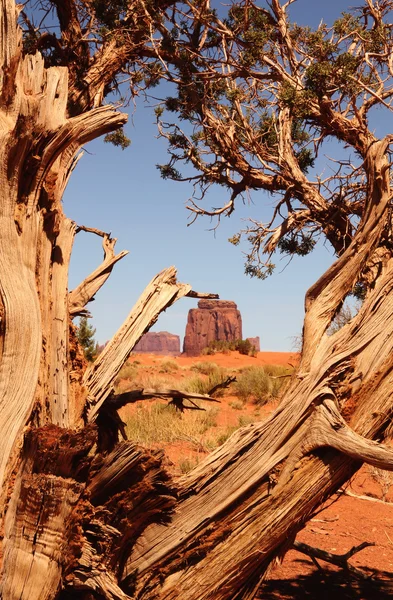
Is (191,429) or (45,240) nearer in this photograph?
(45,240)

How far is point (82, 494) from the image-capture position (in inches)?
124

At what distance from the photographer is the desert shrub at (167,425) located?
1207cm

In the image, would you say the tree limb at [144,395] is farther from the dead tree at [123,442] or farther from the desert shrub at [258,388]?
the desert shrub at [258,388]

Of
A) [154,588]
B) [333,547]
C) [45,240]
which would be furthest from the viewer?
[333,547]

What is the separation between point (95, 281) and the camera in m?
4.77

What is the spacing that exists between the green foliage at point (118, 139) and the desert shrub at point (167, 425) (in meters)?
5.14

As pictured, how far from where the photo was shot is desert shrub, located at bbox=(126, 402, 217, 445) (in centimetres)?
1207

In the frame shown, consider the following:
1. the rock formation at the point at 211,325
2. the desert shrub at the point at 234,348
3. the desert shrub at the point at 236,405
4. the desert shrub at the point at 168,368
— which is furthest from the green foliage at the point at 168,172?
the rock formation at the point at 211,325

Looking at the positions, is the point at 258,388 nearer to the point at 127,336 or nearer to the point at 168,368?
the point at 168,368

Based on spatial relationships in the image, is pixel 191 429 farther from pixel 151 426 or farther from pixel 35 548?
pixel 35 548

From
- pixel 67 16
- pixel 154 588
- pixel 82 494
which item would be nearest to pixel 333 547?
pixel 154 588

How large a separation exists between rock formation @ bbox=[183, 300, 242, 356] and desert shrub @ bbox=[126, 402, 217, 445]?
72.9 m

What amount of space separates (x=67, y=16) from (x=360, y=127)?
3.19 metres

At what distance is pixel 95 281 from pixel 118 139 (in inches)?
173
